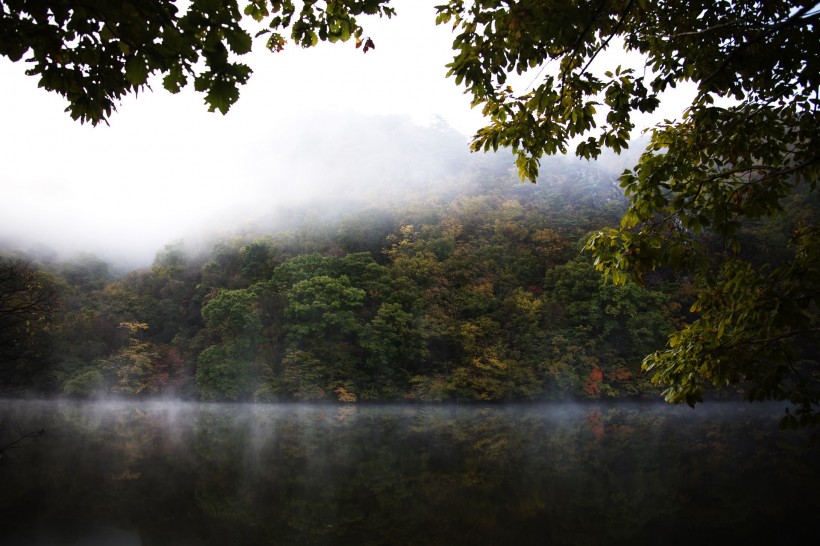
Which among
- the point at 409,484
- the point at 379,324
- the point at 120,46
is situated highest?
the point at 120,46

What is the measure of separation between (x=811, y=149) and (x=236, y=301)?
2330cm

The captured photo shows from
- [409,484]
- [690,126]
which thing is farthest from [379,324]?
[690,126]

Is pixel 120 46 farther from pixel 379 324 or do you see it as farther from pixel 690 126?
pixel 379 324

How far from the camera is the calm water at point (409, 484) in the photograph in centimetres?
649

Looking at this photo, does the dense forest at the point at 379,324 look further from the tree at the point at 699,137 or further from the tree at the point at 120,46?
the tree at the point at 120,46

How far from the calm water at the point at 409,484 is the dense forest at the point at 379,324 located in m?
5.36

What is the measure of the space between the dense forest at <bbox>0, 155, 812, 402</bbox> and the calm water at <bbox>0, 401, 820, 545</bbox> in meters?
5.36

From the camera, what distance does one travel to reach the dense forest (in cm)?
2159

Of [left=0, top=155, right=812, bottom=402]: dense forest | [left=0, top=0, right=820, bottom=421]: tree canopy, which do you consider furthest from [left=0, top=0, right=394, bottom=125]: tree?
[left=0, top=155, right=812, bottom=402]: dense forest

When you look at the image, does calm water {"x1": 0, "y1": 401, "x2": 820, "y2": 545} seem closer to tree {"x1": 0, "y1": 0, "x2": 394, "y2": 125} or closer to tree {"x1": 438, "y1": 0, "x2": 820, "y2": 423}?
tree {"x1": 438, "y1": 0, "x2": 820, "y2": 423}

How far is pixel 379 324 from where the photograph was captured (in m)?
21.6

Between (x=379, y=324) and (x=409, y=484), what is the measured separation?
13.1 metres

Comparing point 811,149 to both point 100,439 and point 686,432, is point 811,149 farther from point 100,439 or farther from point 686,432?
point 100,439

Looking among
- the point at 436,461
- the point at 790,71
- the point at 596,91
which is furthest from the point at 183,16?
the point at 436,461
